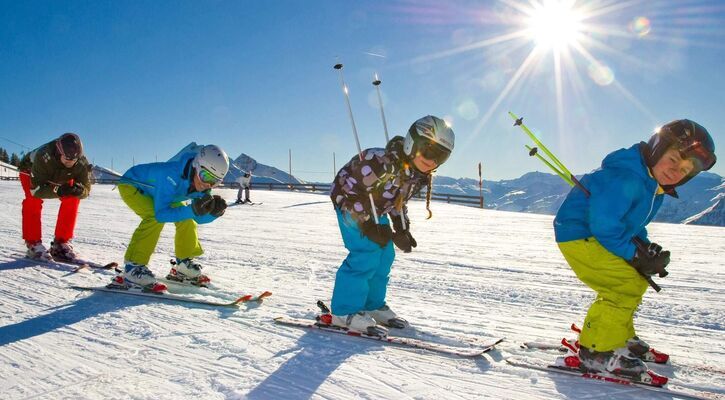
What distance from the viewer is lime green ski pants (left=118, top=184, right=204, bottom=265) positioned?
5277 mm

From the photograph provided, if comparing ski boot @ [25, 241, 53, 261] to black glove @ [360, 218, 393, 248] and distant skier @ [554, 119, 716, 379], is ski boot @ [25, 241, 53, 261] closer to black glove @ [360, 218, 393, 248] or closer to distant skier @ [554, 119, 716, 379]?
black glove @ [360, 218, 393, 248]

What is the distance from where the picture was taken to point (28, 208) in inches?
275

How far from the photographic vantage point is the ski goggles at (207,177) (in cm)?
493

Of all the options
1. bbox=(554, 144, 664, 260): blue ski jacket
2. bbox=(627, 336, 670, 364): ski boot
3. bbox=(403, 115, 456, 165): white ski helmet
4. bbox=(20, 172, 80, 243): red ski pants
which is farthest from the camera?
bbox=(20, 172, 80, 243): red ski pants

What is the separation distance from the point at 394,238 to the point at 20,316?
3.27 meters

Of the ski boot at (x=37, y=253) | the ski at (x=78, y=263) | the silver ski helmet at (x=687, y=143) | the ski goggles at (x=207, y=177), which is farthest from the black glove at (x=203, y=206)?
the silver ski helmet at (x=687, y=143)

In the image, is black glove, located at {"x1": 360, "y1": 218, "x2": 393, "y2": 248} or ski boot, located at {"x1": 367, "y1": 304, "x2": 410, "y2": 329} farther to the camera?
ski boot, located at {"x1": 367, "y1": 304, "x2": 410, "y2": 329}

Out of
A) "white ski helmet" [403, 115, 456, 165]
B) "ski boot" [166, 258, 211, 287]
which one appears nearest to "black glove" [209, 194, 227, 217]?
"ski boot" [166, 258, 211, 287]

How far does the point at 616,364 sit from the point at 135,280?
Answer: 4.54 metres

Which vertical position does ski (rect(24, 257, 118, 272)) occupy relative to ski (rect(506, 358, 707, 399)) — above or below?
below

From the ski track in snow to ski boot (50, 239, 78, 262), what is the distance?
34 cm

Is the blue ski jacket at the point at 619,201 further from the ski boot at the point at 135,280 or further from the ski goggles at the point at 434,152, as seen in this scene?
the ski boot at the point at 135,280

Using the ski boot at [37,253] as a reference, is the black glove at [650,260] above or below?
above

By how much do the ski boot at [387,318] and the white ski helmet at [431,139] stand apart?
1440mm
